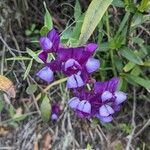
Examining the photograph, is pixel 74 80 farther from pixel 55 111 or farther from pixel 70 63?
pixel 55 111

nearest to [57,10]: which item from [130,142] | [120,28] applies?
[120,28]

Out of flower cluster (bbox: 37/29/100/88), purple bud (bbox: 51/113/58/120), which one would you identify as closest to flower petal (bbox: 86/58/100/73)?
flower cluster (bbox: 37/29/100/88)

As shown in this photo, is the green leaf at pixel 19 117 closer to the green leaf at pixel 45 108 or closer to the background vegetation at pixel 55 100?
the background vegetation at pixel 55 100

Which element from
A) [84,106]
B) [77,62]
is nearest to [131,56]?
[84,106]

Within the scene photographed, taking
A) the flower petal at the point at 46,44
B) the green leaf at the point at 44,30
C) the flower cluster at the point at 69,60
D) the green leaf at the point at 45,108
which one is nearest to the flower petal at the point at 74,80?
the flower cluster at the point at 69,60

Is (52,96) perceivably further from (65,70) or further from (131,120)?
(65,70)

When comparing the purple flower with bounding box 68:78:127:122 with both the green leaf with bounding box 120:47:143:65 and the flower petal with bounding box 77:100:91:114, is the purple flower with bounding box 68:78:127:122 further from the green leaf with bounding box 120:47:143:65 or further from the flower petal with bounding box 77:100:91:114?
the green leaf with bounding box 120:47:143:65
